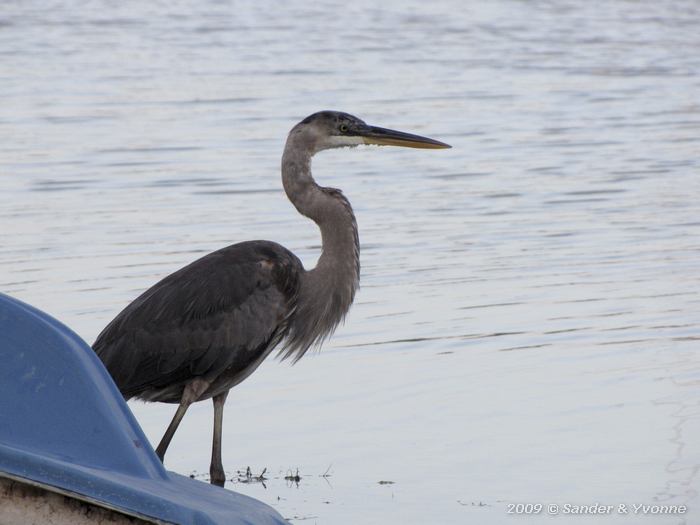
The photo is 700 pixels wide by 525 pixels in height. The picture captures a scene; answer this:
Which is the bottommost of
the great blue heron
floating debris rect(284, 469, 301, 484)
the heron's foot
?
floating debris rect(284, 469, 301, 484)

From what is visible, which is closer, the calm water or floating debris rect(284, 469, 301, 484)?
floating debris rect(284, 469, 301, 484)

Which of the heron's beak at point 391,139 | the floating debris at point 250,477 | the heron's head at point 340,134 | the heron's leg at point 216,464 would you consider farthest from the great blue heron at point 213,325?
the heron's beak at point 391,139

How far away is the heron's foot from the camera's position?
684cm

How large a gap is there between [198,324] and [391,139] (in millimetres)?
1653

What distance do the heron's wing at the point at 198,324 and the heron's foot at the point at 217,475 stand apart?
512 millimetres

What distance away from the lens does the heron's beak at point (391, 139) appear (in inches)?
321

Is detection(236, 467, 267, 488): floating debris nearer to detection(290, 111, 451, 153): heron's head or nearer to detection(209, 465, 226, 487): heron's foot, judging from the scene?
detection(209, 465, 226, 487): heron's foot

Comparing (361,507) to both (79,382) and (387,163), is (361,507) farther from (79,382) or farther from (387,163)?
(387,163)

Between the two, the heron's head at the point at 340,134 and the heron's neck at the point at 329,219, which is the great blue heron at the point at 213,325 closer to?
the heron's neck at the point at 329,219

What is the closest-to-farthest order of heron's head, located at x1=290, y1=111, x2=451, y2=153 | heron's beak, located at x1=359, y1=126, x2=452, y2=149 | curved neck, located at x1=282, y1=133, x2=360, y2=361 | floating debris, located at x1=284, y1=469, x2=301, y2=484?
floating debris, located at x1=284, y1=469, x2=301, y2=484
curved neck, located at x1=282, y1=133, x2=360, y2=361
heron's head, located at x1=290, y1=111, x2=451, y2=153
heron's beak, located at x1=359, y1=126, x2=452, y2=149

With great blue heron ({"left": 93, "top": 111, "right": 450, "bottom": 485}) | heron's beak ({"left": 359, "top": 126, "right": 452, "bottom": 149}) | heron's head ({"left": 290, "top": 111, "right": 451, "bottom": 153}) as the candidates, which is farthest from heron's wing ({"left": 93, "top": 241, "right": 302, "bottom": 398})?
heron's beak ({"left": 359, "top": 126, "right": 452, "bottom": 149})

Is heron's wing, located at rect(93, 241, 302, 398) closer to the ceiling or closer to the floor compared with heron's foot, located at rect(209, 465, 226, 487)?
closer to the ceiling

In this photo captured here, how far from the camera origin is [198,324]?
718cm

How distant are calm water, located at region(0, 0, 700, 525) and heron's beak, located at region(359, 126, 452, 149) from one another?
1.27 meters
